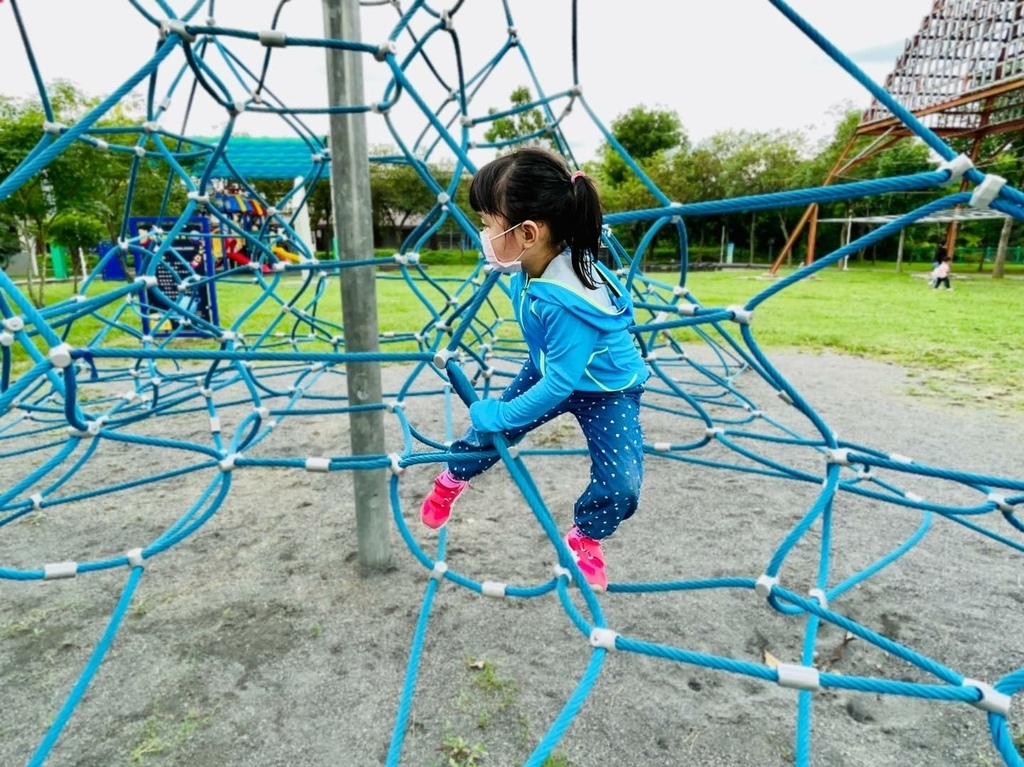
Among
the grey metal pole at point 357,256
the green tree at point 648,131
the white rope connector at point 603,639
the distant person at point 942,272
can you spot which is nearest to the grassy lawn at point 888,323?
the distant person at point 942,272

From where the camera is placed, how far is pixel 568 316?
3.09 ft

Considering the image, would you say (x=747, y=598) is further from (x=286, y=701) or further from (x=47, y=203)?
(x=47, y=203)

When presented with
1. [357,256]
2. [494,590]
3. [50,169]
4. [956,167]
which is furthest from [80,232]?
[956,167]

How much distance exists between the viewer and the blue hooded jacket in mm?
942

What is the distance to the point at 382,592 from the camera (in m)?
1.60

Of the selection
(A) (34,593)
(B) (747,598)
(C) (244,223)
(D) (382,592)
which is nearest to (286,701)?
(D) (382,592)

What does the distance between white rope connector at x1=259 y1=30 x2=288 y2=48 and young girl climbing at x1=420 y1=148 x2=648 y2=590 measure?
49 centimetres

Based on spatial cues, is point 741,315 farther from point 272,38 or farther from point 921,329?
point 921,329

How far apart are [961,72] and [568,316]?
34.3ft

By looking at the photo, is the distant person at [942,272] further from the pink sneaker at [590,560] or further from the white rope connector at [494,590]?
the white rope connector at [494,590]

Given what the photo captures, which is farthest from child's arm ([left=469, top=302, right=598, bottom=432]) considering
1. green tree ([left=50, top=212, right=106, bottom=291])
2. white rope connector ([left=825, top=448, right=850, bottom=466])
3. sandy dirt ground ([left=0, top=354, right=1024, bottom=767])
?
green tree ([left=50, top=212, right=106, bottom=291])

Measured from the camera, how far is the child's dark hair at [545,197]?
955 mm

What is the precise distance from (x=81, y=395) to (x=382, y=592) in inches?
104

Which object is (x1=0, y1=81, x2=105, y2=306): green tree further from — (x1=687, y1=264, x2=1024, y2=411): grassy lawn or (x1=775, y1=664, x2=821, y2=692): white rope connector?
(x1=687, y1=264, x2=1024, y2=411): grassy lawn
